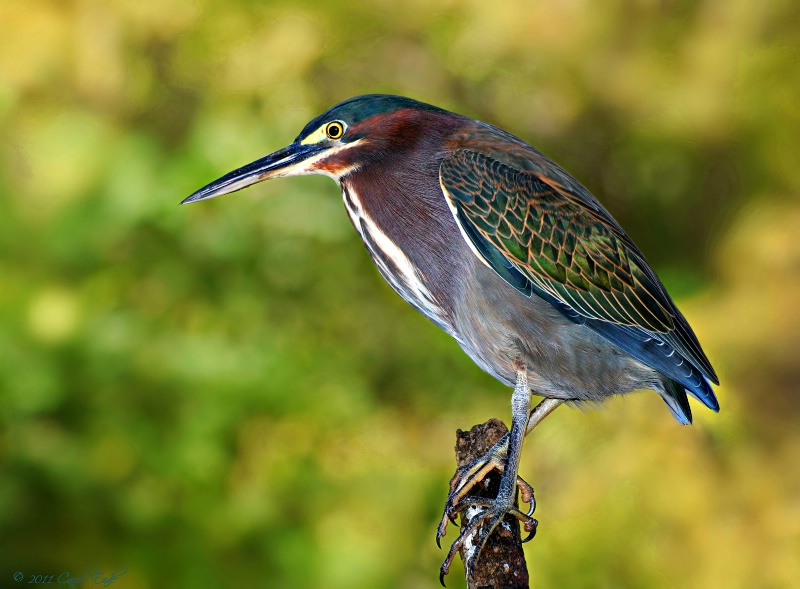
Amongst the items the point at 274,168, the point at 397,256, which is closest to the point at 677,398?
the point at 397,256

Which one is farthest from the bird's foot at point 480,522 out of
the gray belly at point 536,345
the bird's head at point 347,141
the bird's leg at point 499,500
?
the bird's head at point 347,141

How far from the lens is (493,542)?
2107 millimetres

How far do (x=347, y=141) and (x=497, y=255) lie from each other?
458 millimetres

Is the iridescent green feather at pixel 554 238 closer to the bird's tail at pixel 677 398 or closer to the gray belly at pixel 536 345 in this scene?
the gray belly at pixel 536 345

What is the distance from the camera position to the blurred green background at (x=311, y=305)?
11.9ft

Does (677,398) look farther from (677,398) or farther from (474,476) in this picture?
(474,476)

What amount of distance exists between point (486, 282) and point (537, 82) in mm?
2631

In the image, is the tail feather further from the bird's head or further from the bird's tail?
the bird's head

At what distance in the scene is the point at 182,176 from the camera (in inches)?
149

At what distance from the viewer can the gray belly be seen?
2.12 m

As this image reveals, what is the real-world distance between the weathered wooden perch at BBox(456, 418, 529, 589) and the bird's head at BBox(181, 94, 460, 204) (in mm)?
780

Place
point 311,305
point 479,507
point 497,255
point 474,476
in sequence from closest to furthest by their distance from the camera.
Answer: point 497,255, point 479,507, point 474,476, point 311,305

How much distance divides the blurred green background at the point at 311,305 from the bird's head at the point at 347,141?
1666 millimetres

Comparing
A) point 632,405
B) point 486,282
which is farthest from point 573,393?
point 632,405
